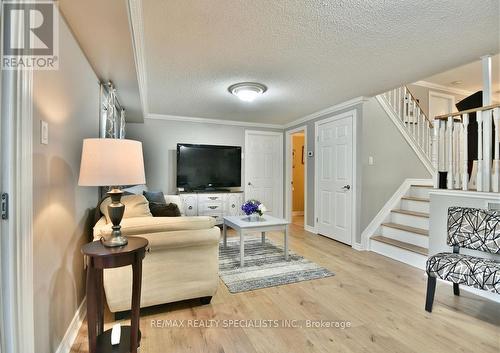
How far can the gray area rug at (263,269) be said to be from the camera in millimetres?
2676

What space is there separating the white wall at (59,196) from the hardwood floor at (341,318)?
40 centimetres

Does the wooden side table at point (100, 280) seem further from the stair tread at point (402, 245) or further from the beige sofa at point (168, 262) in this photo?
the stair tread at point (402, 245)

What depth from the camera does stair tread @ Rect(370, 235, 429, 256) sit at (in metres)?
3.14

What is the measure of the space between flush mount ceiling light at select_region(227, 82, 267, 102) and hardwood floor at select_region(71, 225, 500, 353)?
91.4 inches

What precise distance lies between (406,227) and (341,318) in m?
2.21

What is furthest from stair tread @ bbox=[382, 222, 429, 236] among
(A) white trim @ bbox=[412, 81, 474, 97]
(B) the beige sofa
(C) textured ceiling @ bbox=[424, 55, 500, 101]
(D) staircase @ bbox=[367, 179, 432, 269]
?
(A) white trim @ bbox=[412, 81, 474, 97]

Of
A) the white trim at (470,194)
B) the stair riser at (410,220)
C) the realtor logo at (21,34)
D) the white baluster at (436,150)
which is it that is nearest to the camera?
the realtor logo at (21,34)

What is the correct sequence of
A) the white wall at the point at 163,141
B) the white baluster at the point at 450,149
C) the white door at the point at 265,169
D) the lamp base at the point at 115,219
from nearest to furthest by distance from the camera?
the lamp base at the point at 115,219, the white baluster at the point at 450,149, the white wall at the point at 163,141, the white door at the point at 265,169

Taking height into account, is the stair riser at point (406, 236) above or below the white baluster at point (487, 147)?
below

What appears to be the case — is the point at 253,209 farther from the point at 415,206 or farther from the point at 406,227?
the point at 415,206

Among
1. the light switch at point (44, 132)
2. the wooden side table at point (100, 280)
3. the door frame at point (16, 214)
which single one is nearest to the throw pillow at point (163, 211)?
the wooden side table at point (100, 280)

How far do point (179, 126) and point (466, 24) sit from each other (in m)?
Answer: 4.39

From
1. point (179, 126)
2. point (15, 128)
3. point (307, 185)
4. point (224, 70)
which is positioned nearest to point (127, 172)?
point (15, 128)

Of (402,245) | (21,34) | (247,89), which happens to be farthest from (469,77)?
A: (21,34)
